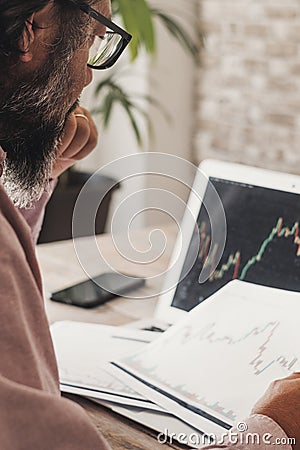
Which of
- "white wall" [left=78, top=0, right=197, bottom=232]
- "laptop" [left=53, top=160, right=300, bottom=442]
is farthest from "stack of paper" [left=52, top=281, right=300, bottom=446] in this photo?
"white wall" [left=78, top=0, right=197, bottom=232]

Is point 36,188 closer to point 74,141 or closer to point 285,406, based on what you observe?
point 74,141

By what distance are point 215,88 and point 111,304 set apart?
215 cm

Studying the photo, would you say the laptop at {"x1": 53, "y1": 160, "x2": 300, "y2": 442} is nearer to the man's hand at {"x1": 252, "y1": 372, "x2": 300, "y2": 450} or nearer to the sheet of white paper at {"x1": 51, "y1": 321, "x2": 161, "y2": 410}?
the sheet of white paper at {"x1": 51, "y1": 321, "x2": 161, "y2": 410}

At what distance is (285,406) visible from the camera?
0.86 m

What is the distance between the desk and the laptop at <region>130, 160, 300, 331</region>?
0.09 meters

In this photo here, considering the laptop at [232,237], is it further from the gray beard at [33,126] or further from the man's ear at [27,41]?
the man's ear at [27,41]

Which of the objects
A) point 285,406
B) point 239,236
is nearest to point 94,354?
point 239,236

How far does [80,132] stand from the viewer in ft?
4.40

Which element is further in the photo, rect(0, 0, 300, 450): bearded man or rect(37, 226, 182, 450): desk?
rect(37, 226, 182, 450): desk

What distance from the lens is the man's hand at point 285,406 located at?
2.78 feet

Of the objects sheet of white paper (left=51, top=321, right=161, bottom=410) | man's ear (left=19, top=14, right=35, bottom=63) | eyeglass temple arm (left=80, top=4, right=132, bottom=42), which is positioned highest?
eyeglass temple arm (left=80, top=4, right=132, bottom=42)

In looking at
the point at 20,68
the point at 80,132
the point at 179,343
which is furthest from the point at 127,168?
the point at 20,68

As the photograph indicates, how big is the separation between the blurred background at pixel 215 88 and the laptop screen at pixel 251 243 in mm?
1726

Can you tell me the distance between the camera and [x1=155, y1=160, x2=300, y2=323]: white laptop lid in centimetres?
124
